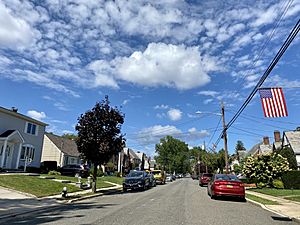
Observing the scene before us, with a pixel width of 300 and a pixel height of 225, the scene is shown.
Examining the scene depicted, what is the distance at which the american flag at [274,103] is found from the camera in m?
14.4

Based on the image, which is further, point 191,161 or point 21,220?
point 191,161

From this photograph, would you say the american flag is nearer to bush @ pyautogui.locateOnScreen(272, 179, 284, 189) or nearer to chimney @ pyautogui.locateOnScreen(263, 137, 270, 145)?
bush @ pyautogui.locateOnScreen(272, 179, 284, 189)

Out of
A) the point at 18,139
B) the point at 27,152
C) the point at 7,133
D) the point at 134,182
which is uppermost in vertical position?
the point at 7,133

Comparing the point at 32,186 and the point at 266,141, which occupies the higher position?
the point at 266,141

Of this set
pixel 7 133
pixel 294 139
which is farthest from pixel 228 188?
pixel 294 139

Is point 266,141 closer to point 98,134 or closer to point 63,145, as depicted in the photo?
point 63,145

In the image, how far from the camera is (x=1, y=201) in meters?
13.5

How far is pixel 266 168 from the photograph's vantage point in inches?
1110

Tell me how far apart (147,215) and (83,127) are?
1228cm

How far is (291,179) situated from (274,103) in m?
18.5

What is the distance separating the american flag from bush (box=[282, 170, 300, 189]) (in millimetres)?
17750

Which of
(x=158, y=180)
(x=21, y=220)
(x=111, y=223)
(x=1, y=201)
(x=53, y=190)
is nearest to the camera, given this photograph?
(x=111, y=223)

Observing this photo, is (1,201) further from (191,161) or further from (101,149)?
(191,161)

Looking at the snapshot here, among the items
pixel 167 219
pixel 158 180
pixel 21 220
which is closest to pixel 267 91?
pixel 167 219
